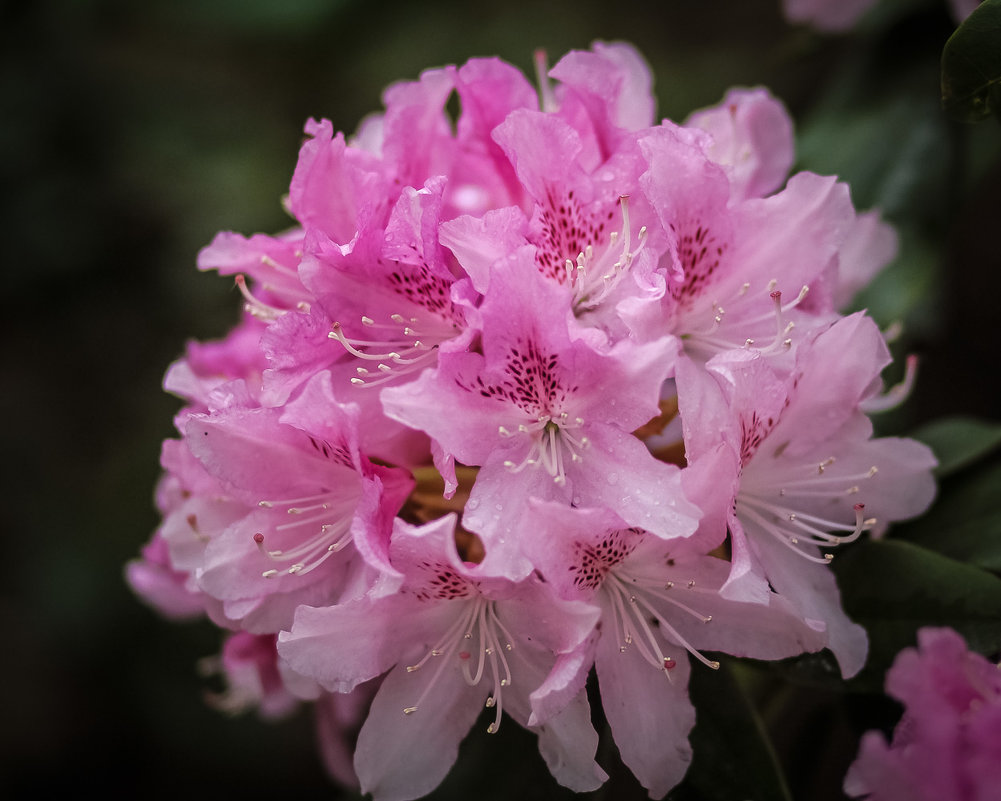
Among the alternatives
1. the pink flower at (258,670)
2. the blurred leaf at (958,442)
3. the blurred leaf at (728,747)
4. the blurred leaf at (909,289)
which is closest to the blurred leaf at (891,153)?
the blurred leaf at (909,289)

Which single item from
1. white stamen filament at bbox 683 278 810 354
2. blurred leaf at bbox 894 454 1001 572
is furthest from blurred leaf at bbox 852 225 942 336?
white stamen filament at bbox 683 278 810 354

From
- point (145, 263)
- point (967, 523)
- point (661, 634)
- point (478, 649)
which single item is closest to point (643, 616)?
point (661, 634)

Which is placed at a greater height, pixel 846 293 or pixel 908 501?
pixel 846 293

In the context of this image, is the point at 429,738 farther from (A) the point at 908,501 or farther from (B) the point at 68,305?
(B) the point at 68,305

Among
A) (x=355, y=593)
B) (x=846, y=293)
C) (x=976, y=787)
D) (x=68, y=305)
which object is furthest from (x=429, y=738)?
(x=68, y=305)

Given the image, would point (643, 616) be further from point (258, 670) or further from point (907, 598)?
point (258, 670)

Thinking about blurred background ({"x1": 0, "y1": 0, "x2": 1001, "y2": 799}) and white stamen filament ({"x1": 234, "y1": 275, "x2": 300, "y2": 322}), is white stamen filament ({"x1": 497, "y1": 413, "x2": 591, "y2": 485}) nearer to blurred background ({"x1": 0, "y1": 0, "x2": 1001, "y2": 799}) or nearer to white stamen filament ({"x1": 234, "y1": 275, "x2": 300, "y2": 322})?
white stamen filament ({"x1": 234, "y1": 275, "x2": 300, "y2": 322})
